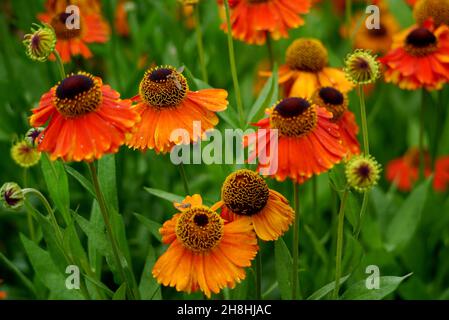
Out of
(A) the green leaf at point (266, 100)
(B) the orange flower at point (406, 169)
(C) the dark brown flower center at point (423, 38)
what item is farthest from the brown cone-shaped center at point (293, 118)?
(B) the orange flower at point (406, 169)

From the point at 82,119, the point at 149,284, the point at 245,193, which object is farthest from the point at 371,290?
the point at 82,119

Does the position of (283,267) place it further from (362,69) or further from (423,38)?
(423,38)

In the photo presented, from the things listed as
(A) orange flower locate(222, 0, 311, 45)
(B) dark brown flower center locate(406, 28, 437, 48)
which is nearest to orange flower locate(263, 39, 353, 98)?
(A) orange flower locate(222, 0, 311, 45)

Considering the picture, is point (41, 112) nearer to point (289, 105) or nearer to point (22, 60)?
point (289, 105)

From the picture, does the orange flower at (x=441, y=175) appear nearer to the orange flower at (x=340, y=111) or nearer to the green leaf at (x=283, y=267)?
the orange flower at (x=340, y=111)

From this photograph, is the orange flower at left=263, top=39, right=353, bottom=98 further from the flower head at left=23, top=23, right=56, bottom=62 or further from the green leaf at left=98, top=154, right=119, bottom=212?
the flower head at left=23, top=23, right=56, bottom=62
